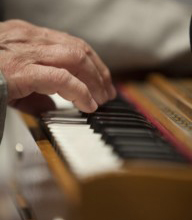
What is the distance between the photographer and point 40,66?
0.82 meters

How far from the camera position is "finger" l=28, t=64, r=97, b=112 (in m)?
0.82

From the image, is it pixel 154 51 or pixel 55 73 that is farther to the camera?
pixel 154 51

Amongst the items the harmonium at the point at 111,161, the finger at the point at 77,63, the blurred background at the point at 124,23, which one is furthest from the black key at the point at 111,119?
the blurred background at the point at 124,23

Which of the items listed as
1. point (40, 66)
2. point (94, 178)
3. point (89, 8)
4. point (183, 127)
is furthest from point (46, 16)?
point (94, 178)

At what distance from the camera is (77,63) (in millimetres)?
898

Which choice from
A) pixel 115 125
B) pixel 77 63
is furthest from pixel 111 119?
pixel 77 63

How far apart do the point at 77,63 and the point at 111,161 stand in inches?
13.2

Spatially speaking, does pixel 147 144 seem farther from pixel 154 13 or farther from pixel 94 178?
pixel 154 13

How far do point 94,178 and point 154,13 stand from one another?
0.68m

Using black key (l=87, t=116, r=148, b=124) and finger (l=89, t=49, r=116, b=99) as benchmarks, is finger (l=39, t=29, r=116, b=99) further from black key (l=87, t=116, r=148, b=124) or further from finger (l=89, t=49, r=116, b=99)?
black key (l=87, t=116, r=148, b=124)

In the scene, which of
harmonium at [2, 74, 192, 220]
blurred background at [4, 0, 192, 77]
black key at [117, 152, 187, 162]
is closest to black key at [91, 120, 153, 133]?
harmonium at [2, 74, 192, 220]

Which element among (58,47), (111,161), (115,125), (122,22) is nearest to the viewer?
(111,161)

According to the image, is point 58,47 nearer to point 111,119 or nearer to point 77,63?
point 77,63

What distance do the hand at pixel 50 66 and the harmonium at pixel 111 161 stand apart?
0.13 ft
